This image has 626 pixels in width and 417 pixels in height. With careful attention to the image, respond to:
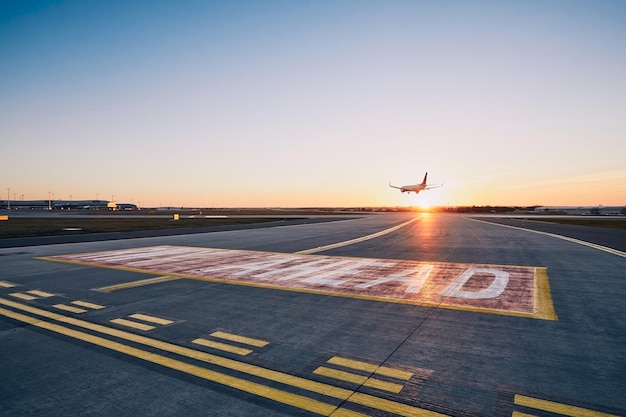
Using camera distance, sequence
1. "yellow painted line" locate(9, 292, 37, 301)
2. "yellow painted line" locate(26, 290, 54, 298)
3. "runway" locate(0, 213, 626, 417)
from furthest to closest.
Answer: "yellow painted line" locate(26, 290, 54, 298) < "yellow painted line" locate(9, 292, 37, 301) < "runway" locate(0, 213, 626, 417)

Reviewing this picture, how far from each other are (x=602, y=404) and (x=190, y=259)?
13.3 m

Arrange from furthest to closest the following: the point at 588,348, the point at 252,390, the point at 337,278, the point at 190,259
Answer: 1. the point at 190,259
2. the point at 337,278
3. the point at 588,348
4. the point at 252,390

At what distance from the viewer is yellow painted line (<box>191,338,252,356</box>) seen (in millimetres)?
5042

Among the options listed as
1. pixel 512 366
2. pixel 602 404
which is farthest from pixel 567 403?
pixel 512 366

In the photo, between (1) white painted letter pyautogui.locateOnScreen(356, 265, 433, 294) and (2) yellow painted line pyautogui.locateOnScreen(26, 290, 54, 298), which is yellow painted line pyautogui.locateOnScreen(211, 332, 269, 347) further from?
(2) yellow painted line pyautogui.locateOnScreen(26, 290, 54, 298)

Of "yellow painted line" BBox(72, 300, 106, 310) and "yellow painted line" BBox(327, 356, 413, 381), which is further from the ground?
"yellow painted line" BBox(72, 300, 106, 310)

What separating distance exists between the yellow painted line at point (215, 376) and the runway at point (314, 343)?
24mm

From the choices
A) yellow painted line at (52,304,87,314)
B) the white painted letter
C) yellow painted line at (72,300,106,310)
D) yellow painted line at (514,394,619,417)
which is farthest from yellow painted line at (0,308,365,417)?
the white painted letter

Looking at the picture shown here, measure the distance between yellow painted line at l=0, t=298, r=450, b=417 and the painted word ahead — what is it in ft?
13.4

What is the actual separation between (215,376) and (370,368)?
198 centimetres

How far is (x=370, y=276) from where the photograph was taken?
10.5 m

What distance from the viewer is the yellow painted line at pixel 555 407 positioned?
345cm

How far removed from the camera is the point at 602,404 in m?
3.62

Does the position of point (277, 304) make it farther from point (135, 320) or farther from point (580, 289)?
point (580, 289)
